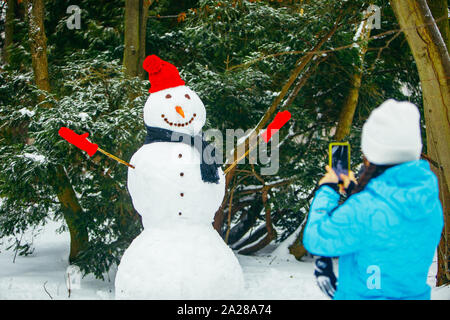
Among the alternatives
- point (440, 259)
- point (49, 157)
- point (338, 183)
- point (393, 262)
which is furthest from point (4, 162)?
point (440, 259)

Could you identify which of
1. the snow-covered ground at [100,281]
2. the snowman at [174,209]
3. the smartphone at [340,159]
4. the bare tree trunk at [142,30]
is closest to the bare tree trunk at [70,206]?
the snow-covered ground at [100,281]

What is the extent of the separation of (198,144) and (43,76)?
9.27 feet

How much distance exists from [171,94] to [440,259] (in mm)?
3153

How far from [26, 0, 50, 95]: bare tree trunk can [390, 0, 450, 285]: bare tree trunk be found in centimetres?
397

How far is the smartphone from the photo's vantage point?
2.23m

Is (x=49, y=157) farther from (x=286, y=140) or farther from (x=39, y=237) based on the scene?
(x=39, y=237)

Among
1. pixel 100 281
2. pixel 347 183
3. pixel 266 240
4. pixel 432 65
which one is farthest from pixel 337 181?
pixel 266 240

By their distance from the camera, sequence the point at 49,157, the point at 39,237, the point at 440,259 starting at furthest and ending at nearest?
the point at 39,237
the point at 49,157
the point at 440,259

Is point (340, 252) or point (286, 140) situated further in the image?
point (286, 140)

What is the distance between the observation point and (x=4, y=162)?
14.6 ft

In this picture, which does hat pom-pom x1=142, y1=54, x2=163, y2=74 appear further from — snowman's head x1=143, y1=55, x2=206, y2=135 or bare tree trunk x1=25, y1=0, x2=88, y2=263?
bare tree trunk x1=25, y1=0, x2=88, y2=263
